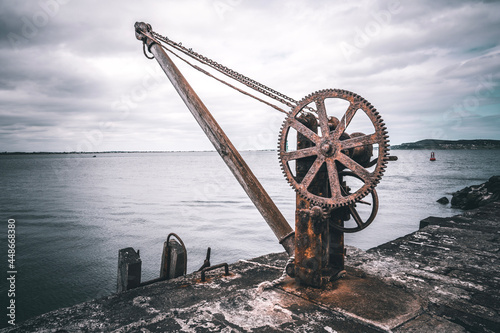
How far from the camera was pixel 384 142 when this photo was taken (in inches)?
120

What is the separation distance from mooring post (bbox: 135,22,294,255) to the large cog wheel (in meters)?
0.61

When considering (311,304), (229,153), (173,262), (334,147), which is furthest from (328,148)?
(173,262)

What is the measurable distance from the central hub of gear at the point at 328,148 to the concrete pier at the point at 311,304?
1604mm

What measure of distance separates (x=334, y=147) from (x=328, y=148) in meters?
0.07

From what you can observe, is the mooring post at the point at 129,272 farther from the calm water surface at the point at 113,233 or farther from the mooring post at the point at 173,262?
the calm water surface at the point at 113,233

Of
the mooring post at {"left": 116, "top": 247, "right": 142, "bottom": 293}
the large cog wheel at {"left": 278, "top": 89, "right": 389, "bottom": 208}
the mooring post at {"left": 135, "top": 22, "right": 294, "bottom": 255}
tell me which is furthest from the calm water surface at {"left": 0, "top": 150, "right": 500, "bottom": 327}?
the large cog wheel at {"left": 278, "top": 89, "right": 389, "bottom": 208}

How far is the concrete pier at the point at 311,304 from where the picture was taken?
2.74 m

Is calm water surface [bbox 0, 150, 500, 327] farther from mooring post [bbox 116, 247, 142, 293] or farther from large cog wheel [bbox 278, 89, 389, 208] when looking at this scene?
large cog wheel [bbox 278, 89, 389, 208]

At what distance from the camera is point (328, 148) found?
10.8 feet

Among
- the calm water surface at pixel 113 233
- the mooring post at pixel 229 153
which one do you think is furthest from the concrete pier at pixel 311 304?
the calm water surface at pixel 113 233

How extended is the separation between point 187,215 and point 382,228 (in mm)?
11382

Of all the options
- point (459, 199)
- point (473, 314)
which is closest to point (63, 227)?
point (473, 314)

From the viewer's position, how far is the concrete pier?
108 inches

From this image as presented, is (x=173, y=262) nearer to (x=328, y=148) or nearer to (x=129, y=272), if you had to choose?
(x=129, y=272)
